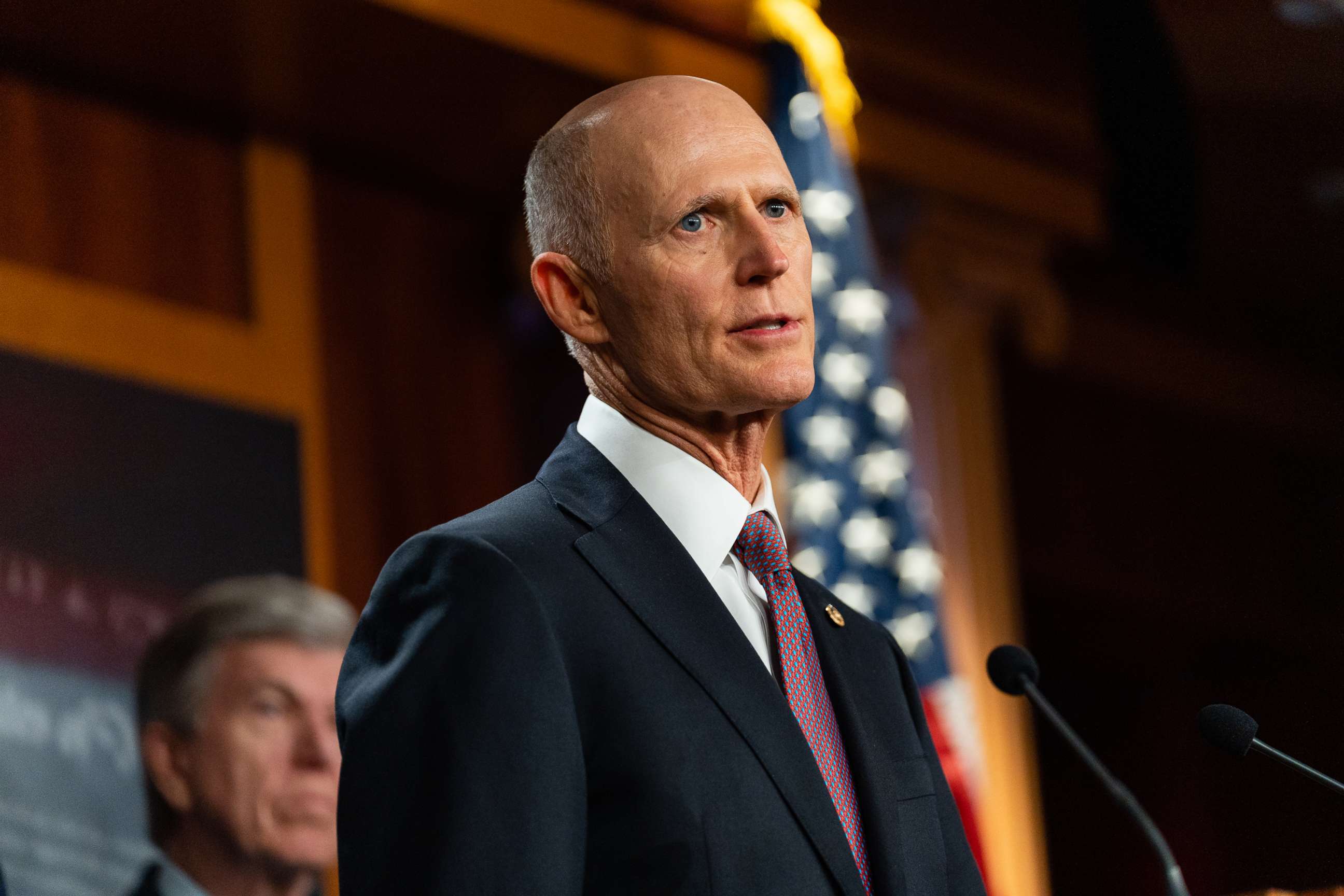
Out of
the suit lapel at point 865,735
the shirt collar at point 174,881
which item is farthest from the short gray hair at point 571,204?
the shirt collar at point 174,881

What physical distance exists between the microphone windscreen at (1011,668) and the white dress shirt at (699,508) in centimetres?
45

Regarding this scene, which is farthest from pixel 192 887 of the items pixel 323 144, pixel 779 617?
pixel 779 617

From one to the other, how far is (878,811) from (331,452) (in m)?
3.70

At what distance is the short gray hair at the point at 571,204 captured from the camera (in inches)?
74.1

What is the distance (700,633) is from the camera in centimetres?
170

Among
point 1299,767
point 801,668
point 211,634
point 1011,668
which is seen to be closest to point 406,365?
point 211,634

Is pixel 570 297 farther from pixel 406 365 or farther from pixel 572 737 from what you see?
pixel 406 365

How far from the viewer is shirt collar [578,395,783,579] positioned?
5.90ft

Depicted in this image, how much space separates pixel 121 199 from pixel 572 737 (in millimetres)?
3777

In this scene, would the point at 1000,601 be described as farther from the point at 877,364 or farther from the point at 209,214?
the point at 209,214

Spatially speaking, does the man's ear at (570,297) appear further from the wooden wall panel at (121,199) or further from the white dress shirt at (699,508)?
the wooden wall panel at (121,199)

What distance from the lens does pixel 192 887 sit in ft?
14.3

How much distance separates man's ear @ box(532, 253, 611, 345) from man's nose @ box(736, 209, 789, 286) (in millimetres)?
166

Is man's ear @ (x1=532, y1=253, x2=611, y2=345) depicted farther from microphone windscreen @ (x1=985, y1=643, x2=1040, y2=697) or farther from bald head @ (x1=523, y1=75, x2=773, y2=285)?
microphone windscreen @ (x1=985, y1=643, x2=1040, y2=697)
